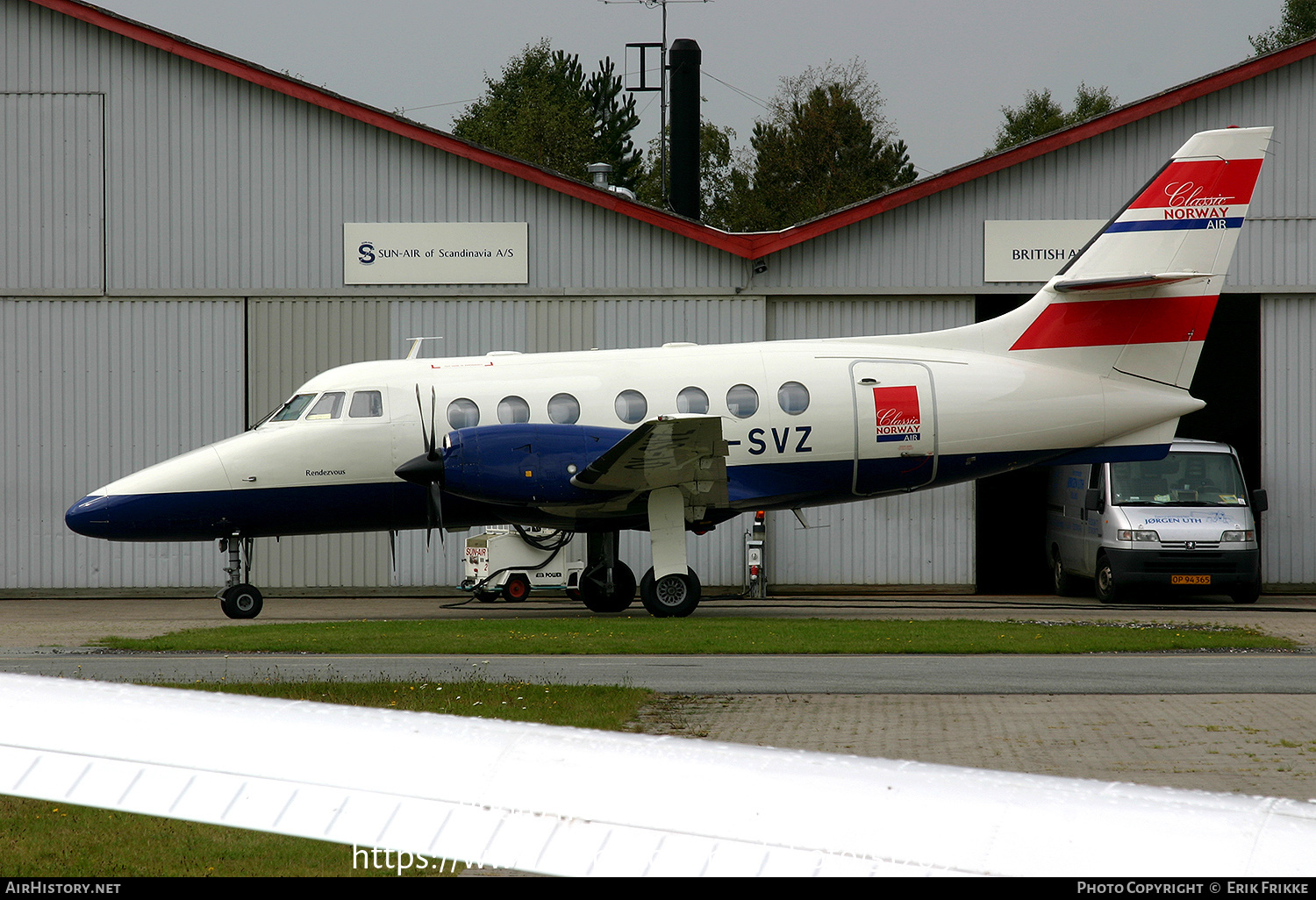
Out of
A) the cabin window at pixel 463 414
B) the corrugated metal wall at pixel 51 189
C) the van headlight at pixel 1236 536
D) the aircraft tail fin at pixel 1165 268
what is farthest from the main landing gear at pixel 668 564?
the corrugated metal wall at pixel 51 189

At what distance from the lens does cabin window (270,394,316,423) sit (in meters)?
17.1

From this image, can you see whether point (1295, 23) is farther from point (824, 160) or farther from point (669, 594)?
point (669, 594)

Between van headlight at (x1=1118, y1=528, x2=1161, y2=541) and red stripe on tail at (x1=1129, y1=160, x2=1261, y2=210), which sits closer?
red stripe on tail at (x1=1129, y1=160, x2=1261, y2=210)

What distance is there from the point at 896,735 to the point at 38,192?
68.9 feet

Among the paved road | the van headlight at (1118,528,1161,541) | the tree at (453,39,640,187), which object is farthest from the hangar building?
the tree at (453,39,640,187)

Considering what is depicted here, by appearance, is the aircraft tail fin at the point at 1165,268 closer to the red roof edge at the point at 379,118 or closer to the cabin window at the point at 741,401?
the cabin window at the point at 741,401

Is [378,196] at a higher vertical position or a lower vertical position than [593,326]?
higher

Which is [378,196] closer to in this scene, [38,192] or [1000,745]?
[38,192]

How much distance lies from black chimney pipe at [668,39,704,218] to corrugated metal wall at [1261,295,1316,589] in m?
12.8

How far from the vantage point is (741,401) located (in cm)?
1711

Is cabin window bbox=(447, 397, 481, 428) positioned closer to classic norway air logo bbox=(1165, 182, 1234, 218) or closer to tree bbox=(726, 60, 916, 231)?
classic norway air logo bbox=(1165, 182, 1234, 218)

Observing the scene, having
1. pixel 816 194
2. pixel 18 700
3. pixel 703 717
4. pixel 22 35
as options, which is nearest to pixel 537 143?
pixel 816 194

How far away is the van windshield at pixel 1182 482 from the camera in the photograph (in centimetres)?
2038

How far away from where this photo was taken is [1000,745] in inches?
304
